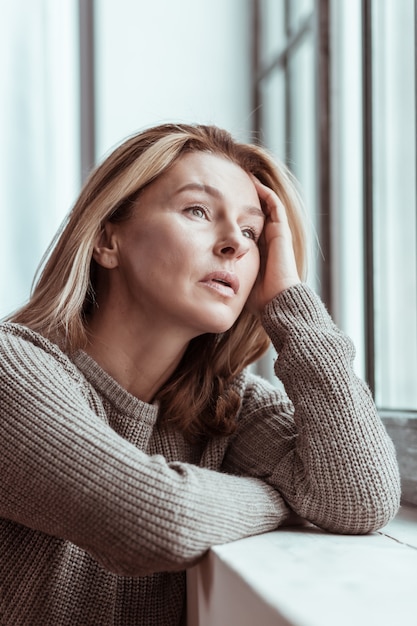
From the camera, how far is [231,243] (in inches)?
52.1

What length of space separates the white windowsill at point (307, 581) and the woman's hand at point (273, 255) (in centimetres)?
42

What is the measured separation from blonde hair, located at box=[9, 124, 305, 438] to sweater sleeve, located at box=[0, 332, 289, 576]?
21 centimetres

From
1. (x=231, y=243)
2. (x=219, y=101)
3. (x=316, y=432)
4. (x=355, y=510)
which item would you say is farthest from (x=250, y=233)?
(x=219, y=101)

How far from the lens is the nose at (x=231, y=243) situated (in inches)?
52.1

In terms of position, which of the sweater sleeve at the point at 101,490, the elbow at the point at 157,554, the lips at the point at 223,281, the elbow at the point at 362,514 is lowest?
the elbow at the point at 362,514

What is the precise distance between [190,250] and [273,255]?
0.20 metres

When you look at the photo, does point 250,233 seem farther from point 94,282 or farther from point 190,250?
point 94,282

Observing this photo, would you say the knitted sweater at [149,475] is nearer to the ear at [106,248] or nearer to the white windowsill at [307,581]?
the white windowsill at [307,581]

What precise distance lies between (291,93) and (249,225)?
5.00 feet

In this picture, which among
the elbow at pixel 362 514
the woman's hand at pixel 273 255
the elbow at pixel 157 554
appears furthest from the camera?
the woman's hand at pixel 273 255

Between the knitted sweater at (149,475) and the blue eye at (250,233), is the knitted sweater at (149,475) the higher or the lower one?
the lower one

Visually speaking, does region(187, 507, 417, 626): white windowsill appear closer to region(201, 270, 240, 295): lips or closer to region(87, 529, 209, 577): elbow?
region(87, 529, 209, 577): elbow

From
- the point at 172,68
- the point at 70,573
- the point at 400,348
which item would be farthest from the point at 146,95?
the point at 70,573

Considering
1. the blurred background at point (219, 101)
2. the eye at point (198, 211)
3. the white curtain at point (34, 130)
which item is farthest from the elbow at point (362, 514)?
the white curtain at point (34, 130)
